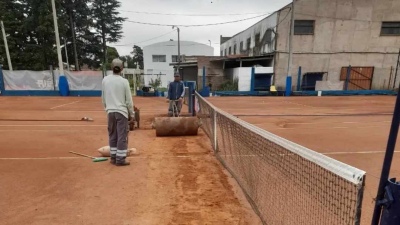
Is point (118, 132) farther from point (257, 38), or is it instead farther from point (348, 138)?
point (257, 38)

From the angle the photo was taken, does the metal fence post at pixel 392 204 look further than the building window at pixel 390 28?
No

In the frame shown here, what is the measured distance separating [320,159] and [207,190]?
2231 millimetres

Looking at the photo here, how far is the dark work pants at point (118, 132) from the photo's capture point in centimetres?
482

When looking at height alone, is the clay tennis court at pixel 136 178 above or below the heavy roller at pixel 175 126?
below

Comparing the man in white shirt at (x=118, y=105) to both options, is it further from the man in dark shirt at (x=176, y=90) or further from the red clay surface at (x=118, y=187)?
the man in dark shirt at (x=176, y=90)

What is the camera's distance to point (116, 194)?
378 cm

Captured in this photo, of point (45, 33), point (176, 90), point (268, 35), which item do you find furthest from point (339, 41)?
point (45, 33)

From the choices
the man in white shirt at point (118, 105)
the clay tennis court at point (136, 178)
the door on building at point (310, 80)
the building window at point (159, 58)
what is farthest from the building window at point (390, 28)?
the building window at point (159, 58)

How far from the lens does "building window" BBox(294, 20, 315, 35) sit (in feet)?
82.0

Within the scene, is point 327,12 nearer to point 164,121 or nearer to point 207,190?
point 164,121

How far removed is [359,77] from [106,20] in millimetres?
36444

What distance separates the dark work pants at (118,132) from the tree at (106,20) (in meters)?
38.1

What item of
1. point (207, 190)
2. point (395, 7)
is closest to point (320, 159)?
point (207, 190)

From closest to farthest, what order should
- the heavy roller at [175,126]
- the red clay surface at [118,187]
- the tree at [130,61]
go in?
1. the red clay surface at [118,187]
2. the heavy roller at [175,126]
3. the tree at [130,61]
